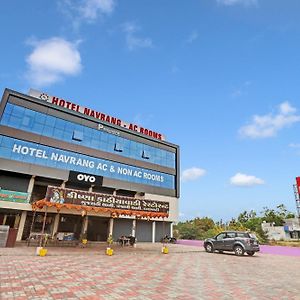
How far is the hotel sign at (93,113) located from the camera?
27220 millimetres

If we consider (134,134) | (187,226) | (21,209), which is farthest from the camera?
(187,226)

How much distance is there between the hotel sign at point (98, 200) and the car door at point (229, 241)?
549 centimetres

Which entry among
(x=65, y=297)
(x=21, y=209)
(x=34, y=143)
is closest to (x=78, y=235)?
(x=21, y=209)

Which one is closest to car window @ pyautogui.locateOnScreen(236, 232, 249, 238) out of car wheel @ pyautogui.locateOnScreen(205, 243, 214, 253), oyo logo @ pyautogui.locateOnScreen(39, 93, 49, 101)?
car wheel @ pyautogui.locateOnScreen(205, 243, 214, 253)

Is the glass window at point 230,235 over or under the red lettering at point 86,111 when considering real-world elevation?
under

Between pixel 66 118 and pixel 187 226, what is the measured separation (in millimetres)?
31849

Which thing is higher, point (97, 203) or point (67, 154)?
point (67, 154)

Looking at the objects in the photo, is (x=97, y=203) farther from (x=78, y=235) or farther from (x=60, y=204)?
(x=78, y=235)

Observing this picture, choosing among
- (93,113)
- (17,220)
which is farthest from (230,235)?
(93,113)

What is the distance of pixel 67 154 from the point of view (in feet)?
88.0

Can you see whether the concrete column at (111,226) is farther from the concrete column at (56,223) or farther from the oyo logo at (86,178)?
the concrete column at (56,223)

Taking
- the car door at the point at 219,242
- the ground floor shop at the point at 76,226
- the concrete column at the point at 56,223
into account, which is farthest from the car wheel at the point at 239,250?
the concrete column at the point at 56,223

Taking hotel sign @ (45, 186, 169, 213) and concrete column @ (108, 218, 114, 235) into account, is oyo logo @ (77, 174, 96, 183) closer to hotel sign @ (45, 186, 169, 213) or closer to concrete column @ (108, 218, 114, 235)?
concrete column @ (108, 218, 114, 235)

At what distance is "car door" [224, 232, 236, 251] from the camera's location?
62.8 ft
